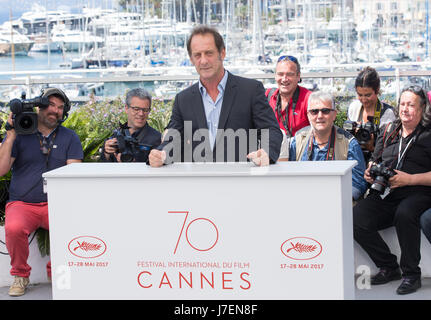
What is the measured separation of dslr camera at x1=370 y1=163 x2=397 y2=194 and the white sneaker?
8.72 feet

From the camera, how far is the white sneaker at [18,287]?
5.05 metres

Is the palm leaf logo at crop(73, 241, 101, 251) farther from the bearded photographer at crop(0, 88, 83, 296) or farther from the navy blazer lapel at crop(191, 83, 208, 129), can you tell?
the bearded photographer at crop(0, 88, 83, 296)

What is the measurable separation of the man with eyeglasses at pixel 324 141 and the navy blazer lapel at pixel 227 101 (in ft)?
3.97

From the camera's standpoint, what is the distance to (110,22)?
27656mm

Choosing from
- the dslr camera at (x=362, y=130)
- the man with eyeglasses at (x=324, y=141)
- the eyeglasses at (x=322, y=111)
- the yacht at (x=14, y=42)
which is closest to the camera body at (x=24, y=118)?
the man with eyeglasses at (x=324, y=141)

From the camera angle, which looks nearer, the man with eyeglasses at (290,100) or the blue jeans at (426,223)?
the blue jeans at (426,223)

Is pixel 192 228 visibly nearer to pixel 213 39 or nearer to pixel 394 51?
pixel 213 39

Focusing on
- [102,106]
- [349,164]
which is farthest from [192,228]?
[102,106]

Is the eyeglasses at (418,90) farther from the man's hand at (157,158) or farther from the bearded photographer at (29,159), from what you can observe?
the bearded photographer at (29,159)

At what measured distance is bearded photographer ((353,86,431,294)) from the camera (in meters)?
4.91

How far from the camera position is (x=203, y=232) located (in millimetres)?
3322

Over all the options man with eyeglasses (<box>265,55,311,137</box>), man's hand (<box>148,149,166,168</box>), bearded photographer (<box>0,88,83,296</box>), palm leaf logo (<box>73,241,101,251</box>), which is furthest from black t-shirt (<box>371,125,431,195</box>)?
palm leaf logo (<box>73,241,101,251</box>)

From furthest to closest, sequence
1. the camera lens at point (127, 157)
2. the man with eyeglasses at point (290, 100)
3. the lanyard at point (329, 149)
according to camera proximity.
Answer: the man with eyeglasses at point (290, 100), the camera lens at point (127, 157), the lanyard at point (329, 149)
